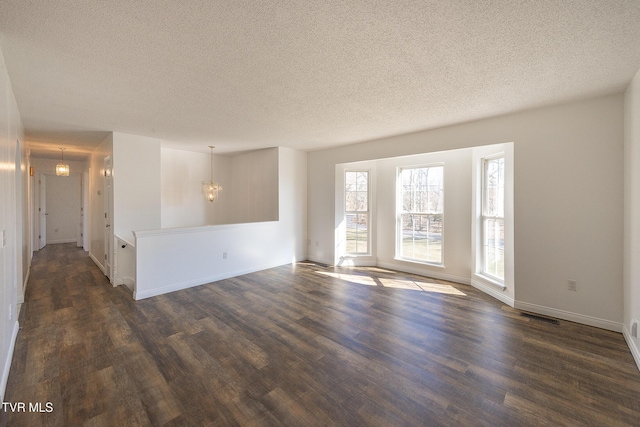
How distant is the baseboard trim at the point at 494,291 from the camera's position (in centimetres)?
353

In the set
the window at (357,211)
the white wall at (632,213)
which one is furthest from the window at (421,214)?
the white wall at (632,213)

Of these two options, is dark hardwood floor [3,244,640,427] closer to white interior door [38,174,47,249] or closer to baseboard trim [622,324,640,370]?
baseboard trim [622,324,640,370]

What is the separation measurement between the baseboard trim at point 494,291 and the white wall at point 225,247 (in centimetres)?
358

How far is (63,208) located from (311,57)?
10345 millimetres

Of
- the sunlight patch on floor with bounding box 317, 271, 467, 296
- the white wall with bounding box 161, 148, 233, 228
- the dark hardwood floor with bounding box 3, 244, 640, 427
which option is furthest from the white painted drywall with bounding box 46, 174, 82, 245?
the sunlight patch on floor with bounding box 317, 271, 467, 296

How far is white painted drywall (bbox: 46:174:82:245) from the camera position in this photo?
8.15m

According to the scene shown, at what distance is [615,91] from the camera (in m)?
2.74

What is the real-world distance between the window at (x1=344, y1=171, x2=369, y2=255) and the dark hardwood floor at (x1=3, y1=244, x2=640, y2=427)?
2.03m

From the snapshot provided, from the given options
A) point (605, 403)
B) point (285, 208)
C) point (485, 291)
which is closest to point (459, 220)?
point (485, 291)

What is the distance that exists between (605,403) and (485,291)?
7.38 feet

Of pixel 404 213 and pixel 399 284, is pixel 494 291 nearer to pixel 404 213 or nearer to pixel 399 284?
pixel 399 284

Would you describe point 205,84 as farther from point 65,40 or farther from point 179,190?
point 179,190

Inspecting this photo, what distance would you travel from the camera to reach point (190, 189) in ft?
21.3

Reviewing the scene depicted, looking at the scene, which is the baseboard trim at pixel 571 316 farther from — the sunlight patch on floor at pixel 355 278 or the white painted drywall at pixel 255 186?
the white painted drywall at pixel 255 186
